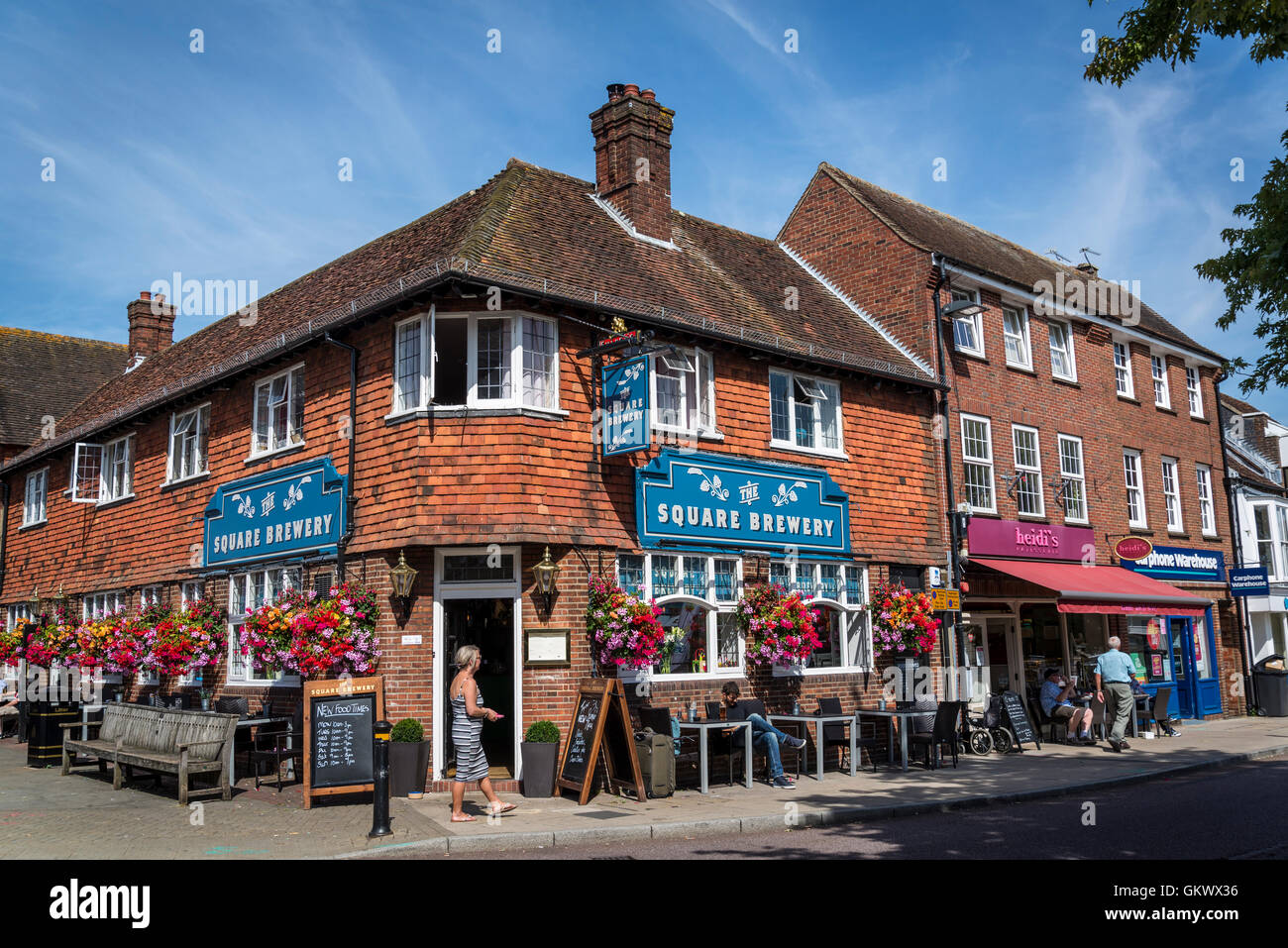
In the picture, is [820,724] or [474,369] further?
[820,724]

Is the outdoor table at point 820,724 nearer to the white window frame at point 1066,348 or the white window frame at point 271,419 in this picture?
the white window frame at point 271,419

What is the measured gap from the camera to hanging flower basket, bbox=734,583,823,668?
14367 mm

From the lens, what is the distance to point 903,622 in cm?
1599

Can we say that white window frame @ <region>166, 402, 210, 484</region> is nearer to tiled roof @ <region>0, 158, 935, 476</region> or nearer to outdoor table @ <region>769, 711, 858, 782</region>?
tiled roof @ <region>0, 158, 935, 476</region>

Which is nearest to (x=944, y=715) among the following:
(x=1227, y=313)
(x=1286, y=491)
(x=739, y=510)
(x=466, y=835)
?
(x=739, y=510)

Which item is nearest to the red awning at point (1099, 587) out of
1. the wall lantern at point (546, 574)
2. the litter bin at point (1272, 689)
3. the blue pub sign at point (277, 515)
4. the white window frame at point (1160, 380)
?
the litter bin at point (1272, 689)

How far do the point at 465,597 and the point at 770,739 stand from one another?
4.17 metres

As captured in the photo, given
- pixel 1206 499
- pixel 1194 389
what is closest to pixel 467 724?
pixel 1206 499

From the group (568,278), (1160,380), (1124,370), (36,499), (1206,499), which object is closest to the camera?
(568,278)

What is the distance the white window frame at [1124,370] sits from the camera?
23641mm

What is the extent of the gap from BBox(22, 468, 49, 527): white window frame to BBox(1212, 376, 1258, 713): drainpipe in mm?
27530

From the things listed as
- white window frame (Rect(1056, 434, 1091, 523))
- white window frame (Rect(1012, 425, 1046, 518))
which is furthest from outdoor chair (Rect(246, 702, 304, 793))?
white window frame (Rect(1056, 434, 1091, 523))

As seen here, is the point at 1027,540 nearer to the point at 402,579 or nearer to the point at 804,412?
the point at 804,412
